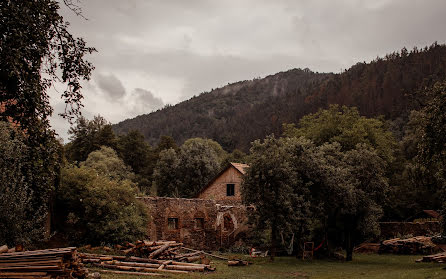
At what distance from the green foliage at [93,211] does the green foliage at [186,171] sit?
29.8 m

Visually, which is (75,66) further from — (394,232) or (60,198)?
(394,232)

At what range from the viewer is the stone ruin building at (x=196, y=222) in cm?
2725

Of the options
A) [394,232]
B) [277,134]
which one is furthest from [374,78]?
[394,232]

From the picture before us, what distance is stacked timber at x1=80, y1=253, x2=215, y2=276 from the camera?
15.6m

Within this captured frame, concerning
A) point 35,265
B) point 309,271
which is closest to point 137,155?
point 309,271

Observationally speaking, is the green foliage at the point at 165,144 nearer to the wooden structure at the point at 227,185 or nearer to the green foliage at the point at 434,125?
the wooden structure at the point at 227,185

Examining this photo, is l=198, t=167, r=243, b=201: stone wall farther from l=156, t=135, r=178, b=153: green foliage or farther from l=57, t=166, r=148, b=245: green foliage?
l=156, t=135, r=178, b=153: green foliage

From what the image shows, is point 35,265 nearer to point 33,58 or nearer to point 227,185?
point 33,58

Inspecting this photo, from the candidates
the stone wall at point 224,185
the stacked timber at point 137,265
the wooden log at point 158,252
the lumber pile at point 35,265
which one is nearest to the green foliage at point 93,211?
the wooden log at point 158,252

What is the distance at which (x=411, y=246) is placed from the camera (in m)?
27.0

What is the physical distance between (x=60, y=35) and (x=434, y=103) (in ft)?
39.6

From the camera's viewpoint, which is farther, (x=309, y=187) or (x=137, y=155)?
(x=137, y=155)

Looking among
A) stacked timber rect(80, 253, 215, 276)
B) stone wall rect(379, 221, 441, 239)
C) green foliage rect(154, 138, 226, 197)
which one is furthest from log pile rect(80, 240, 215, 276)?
green foliage rect(154, 138, 226, 197)

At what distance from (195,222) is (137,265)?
1301 centimetres
